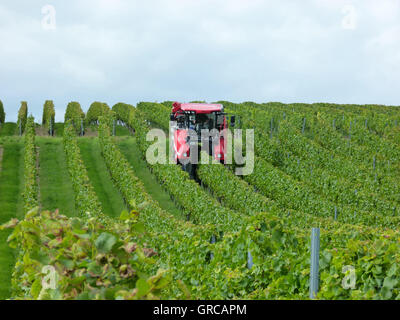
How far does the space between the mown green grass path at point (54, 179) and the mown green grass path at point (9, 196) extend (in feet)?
3.73

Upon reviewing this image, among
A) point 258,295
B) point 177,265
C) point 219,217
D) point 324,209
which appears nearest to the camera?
point 258,295

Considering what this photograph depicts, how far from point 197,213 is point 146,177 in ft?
26.9

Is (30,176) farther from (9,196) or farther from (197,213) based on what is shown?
(197,213)

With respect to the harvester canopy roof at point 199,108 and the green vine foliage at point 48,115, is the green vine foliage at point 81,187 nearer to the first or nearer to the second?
the harvester canopy roof at point 199,108

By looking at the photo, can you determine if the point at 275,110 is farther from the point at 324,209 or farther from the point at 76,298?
the point at 76,298

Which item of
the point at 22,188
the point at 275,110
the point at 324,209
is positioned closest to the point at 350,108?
the point at 275,110

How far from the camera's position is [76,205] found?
2425 centimetres

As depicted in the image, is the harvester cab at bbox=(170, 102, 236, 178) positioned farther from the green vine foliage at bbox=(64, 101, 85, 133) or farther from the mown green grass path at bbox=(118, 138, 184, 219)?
the green vine foliage at bbox=(64, 101, 85, 133)

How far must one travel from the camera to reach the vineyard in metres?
3.90

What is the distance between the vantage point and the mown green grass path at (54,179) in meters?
24.9

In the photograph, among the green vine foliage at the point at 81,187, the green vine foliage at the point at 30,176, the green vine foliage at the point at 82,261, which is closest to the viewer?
the green vine foliage at the point at 82,261

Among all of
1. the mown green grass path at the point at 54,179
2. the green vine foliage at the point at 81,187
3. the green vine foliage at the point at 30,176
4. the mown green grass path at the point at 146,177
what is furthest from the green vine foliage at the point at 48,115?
the green vine foliage at the point at 81,187
